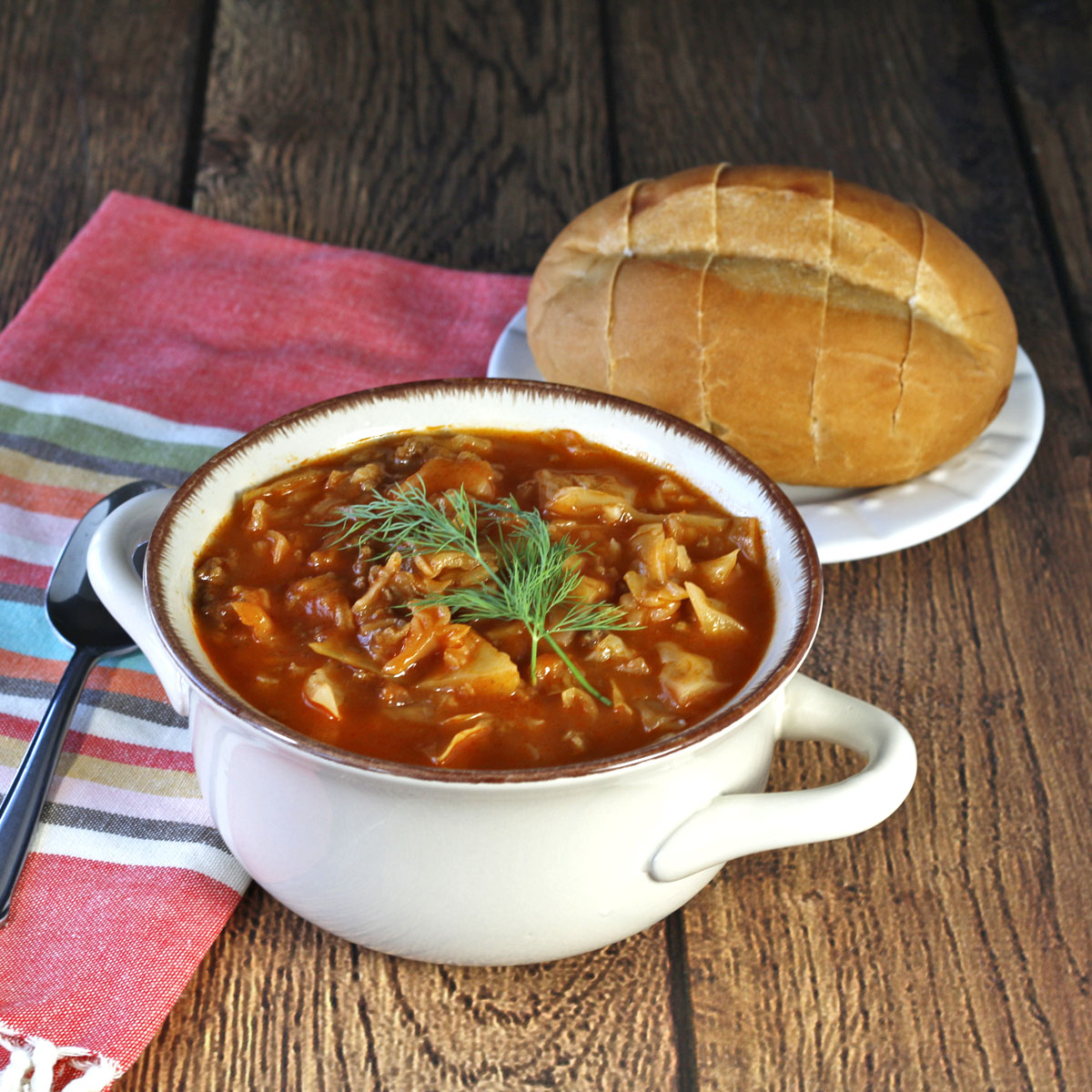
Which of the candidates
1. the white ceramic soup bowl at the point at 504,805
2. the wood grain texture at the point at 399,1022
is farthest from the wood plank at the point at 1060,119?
the wood grain texture at the point at 399,1022

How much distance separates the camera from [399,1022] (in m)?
2.08

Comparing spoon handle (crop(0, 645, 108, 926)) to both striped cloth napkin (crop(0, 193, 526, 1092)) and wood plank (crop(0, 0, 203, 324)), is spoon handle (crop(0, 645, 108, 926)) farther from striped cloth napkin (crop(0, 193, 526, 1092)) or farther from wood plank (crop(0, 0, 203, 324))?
wood plank (crop(0, 0, 203, 324))

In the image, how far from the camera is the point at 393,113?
4.59m

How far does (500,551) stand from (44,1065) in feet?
3.36

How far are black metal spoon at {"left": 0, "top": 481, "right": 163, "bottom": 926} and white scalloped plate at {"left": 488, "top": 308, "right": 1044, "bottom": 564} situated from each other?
3.83 feet

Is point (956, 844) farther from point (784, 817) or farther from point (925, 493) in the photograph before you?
point (925, 493)

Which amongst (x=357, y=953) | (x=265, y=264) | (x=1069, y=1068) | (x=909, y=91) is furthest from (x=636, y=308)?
(x=909, y=91)

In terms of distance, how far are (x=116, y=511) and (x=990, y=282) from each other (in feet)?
7.17

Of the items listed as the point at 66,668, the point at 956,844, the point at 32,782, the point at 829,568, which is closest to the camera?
the point at 32,782

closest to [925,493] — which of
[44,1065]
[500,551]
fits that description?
[500,551]

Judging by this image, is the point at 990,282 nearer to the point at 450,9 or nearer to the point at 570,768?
the point at 570,768

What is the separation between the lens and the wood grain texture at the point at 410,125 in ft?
13.6

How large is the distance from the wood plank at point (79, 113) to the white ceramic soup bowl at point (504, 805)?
2.15 meters

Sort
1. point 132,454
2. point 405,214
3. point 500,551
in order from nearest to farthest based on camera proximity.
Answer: point 500,551 < point 132,454 < point 405,214
